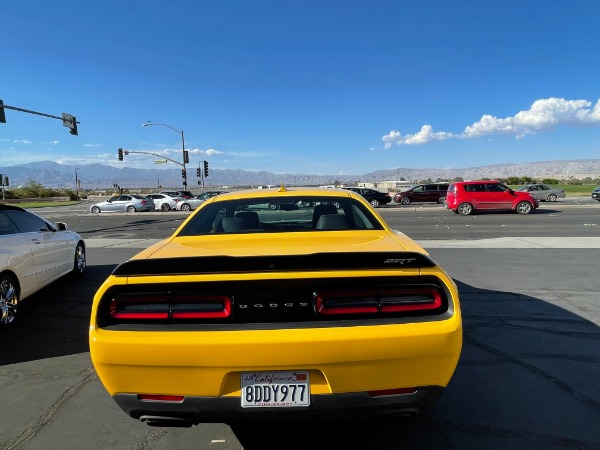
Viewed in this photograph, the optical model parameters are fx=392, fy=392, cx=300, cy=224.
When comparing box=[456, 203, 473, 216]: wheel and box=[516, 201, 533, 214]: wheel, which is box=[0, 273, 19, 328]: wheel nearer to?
box=[456, 203, 473, 216]: wheel

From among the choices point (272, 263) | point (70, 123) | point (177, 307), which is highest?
point (70, 123)

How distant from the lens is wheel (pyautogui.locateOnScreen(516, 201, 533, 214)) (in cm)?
2079

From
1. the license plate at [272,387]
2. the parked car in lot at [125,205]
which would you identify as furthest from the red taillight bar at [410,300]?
the parked car in lot at [125,205]

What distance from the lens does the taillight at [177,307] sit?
211cm

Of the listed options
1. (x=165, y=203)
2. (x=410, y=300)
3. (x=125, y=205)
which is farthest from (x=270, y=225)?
(x=125, y=205)

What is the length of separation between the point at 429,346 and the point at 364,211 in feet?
6.10

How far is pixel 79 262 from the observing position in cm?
714

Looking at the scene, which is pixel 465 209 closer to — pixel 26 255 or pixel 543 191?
pixel 543 191

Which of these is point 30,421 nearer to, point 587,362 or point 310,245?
point 310,245

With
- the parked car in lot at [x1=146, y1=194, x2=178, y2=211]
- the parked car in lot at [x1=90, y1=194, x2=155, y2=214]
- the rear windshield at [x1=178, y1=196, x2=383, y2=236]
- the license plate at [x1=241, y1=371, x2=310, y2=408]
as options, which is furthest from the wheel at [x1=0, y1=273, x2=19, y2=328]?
the parked car in lot at [x1=146, y1=194, x2=178, y2=211]

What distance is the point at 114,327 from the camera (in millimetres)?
2115

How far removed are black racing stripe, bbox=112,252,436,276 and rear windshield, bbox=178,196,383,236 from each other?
3.66ft

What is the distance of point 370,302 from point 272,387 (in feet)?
2.22

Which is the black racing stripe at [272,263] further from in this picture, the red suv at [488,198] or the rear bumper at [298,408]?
the red suv at [488,198]
